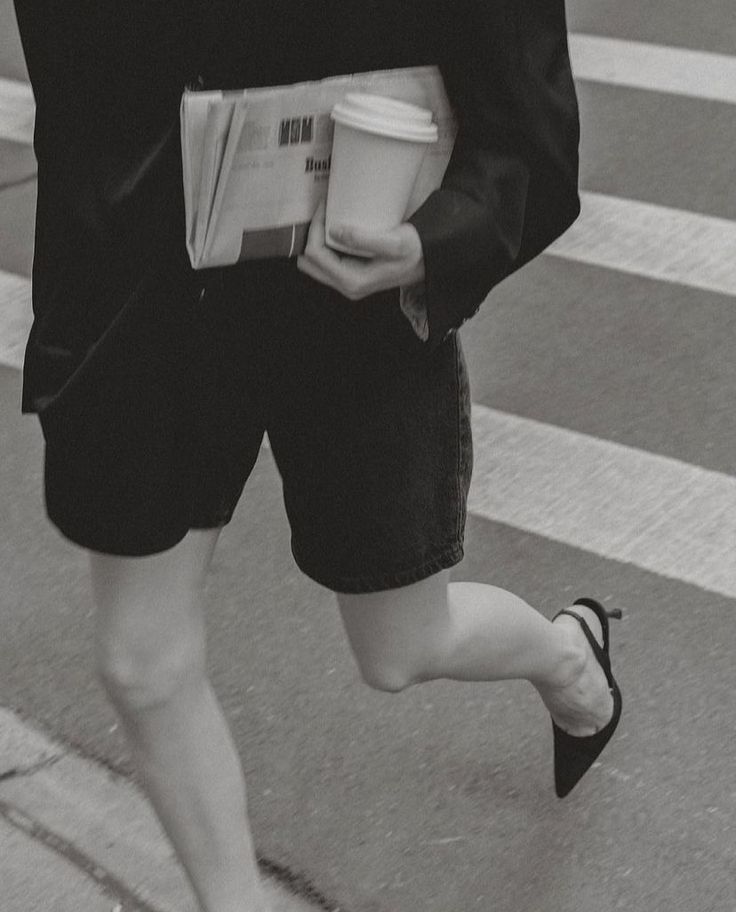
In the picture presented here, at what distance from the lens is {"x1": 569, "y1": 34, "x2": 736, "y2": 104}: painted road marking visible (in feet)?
22.1

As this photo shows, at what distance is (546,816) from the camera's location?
3061 mm

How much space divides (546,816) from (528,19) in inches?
61.2

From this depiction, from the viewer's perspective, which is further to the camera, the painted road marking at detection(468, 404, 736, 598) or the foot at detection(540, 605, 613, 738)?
the painted road marking at detection(468, 404, 736, 598)

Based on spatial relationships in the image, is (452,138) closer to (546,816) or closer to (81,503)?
(81,503)

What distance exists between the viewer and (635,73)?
696cm

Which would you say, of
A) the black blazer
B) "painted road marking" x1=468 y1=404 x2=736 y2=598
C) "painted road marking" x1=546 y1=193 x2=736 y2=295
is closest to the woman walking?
the black blazer

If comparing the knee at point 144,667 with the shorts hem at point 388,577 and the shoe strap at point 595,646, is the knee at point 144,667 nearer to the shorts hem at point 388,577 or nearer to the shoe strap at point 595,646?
the shorts hem at point 388,577

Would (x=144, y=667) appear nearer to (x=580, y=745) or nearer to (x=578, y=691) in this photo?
(x=578, y=691)

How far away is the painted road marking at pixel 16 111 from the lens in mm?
6777

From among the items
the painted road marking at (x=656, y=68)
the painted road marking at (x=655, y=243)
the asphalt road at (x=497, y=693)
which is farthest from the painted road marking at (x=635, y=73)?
the asphalt road at (x=497, y=693)

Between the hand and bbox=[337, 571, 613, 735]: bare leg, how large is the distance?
1.82 feet

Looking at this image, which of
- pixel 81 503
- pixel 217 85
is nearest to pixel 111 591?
pixel 81 503

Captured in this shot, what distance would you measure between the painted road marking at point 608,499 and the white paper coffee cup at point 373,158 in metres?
1.96

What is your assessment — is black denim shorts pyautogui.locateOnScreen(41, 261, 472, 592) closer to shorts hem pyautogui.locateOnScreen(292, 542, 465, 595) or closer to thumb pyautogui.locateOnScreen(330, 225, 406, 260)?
shorts hem pyautogui.locateOnScreen(292, 542, 465, 595)
